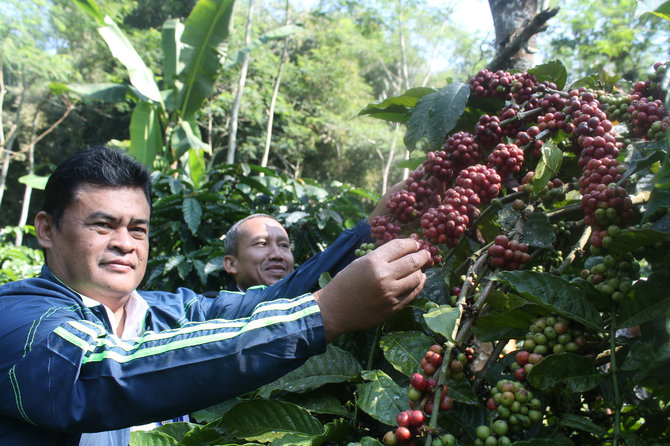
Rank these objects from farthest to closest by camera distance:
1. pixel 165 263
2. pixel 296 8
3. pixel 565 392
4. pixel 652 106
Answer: pixel 296 8
pixel 165 263
pixel 652 106
pixel 565 392

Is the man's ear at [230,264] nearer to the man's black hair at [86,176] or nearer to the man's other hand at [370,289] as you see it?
the man's black hair at [86,176]

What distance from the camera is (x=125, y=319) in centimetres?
159

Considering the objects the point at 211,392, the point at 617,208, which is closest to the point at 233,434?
the point at 211,392

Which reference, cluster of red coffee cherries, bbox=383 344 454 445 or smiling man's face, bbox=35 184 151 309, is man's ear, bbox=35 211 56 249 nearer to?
smiling man's face, bbox=35 184 151 309

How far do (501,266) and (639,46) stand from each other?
1190 centimetres

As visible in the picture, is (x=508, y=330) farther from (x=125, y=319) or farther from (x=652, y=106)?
(x=125, y=319)

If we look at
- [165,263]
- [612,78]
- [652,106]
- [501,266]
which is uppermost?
[612,78]

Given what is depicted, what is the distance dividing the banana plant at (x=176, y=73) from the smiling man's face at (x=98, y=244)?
14.7ft

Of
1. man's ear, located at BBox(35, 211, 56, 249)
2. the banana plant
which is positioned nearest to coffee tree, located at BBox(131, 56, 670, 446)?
man's ear, located at BBox(35, 211, 56, 249)

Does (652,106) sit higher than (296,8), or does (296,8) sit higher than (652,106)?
(296,8)

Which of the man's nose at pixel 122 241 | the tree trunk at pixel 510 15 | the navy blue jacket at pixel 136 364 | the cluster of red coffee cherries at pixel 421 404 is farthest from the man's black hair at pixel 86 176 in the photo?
the tree trunk at pixel 510 15

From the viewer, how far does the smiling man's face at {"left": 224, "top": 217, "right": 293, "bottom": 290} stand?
9.26 ft

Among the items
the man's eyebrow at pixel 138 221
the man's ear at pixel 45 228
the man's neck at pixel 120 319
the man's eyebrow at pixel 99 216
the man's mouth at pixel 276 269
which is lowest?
the man's mouth at pixel 276 269

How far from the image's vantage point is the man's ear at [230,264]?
2.95 metres
